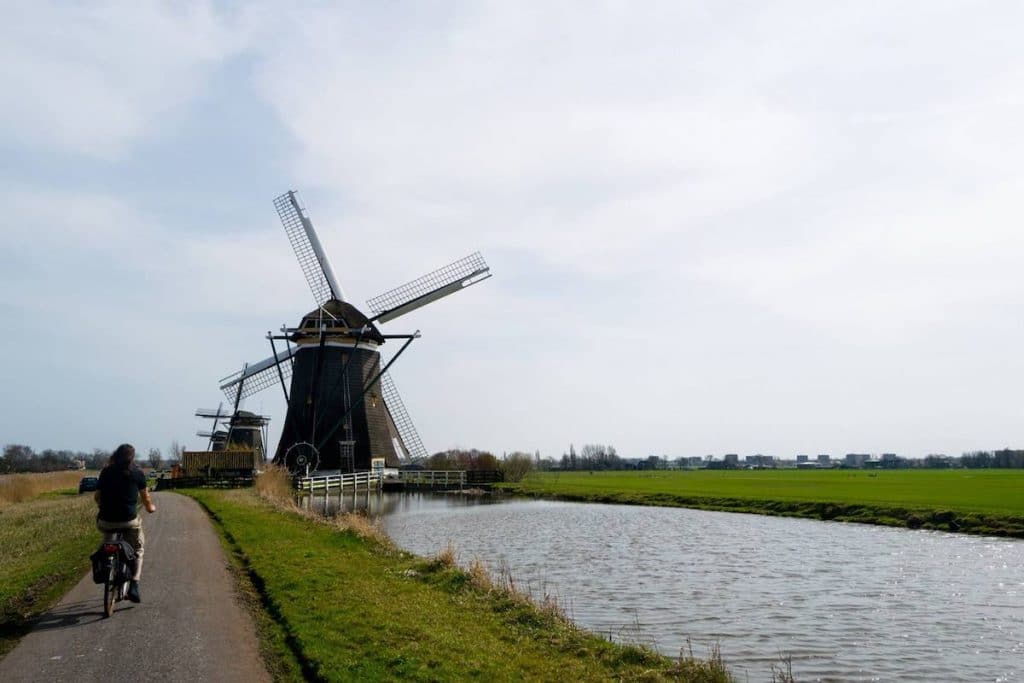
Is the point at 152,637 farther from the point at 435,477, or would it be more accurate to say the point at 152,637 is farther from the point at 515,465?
the point at 515,465

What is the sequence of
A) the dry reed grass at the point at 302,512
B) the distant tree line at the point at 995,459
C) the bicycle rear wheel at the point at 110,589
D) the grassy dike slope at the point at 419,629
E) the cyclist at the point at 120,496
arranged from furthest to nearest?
the distant tree line at the point at 995,459, the dry reed grass at the point at 302,512, the cyclist at the point at 120,496, the bicycle rear wheel at the point at 110,589, the grassy dike slope at the point at 419,629

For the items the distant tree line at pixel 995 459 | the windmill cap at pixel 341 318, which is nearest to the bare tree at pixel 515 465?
the windmill cap at pixel 341 318

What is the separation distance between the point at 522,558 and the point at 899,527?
15.0 m

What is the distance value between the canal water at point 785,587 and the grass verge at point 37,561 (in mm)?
7413

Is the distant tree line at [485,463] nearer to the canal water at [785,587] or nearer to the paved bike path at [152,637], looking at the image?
the canal water at [785,587]

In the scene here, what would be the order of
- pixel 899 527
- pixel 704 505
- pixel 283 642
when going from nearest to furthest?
pixel 283 642, pixel 899 527, pixel 704 505

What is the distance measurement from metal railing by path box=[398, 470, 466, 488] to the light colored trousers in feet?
152

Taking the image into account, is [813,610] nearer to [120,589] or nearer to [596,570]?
[596,570]

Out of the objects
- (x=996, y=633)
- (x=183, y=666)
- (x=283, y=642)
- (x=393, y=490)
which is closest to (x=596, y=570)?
(x=996, y=633)

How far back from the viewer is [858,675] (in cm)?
1001

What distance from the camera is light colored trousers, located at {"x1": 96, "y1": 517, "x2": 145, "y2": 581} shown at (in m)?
9.62

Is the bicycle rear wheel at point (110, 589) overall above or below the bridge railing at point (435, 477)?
above

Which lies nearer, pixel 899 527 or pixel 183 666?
pixel 183 666

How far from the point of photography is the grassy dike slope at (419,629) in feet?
25.2
